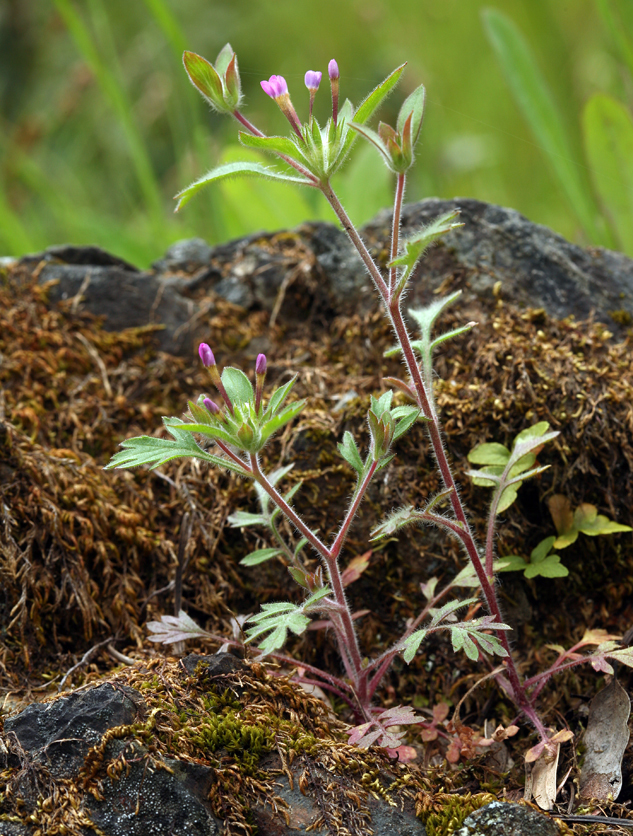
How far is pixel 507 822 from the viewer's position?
3.88 feet

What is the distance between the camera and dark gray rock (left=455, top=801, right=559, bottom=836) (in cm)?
118

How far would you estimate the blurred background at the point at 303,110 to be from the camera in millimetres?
3053

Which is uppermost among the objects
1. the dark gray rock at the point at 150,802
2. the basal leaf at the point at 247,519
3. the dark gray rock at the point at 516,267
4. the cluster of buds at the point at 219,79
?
the cluster of buds at the point at 219,79

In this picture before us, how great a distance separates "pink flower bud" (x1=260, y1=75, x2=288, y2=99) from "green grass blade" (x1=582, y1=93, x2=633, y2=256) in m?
1.85

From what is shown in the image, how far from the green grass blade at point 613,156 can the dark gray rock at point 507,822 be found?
2.47 m

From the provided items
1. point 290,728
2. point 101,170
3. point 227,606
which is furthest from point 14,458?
point 101,170

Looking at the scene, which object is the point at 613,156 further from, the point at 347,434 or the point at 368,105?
the point at 347,434

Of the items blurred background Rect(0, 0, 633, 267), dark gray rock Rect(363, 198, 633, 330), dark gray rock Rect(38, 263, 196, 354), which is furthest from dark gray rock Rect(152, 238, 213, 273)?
dark gray rock Rect(363, 198, 633, 330)

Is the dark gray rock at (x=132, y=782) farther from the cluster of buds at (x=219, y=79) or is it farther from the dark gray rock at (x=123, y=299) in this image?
the dark gray rock at (x=123, y=299)

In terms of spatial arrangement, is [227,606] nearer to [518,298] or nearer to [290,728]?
[290,728]

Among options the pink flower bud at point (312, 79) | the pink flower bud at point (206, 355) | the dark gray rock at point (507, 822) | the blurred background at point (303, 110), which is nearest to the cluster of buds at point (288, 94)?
the pink flower bud at point (312, 79)

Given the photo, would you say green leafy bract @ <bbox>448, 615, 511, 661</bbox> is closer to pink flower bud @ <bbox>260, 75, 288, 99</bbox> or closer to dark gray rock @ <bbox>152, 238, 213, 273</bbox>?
pink flower bud @ <bbox>260, 75, 288, 99</bbox>

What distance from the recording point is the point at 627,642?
159 centimetres

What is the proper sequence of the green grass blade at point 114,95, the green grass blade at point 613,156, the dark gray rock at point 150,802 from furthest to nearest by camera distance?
the green grass blade at point 114,95 → the green grass blade at point 613,156 → the dark gray rock at point 150,802
